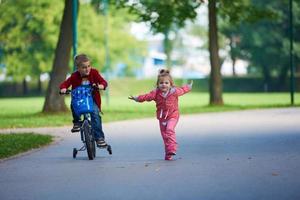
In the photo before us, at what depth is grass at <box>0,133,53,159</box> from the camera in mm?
13308

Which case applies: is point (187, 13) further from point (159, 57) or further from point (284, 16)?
point (159, 57)

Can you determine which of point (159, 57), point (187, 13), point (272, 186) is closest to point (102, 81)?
point (272, 186)

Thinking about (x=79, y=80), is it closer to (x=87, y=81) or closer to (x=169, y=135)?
(x=87, y=81)

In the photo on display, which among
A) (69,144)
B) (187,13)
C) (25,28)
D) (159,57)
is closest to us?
(69,144)

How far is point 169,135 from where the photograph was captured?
11539 mm

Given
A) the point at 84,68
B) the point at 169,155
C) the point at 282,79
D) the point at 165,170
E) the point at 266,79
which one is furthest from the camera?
the point at 266,79

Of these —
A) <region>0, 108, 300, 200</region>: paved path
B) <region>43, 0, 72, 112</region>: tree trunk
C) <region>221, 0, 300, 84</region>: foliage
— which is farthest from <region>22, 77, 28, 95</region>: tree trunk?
<region>0, 108, 300, 200</region>: paved path

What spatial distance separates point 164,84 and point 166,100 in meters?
0.28

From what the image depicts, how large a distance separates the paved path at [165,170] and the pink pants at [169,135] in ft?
0.84

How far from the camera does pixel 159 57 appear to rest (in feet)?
399

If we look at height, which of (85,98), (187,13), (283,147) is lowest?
(283,147)

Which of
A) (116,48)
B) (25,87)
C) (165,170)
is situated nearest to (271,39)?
(116,48)

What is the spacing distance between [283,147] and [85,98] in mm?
3822

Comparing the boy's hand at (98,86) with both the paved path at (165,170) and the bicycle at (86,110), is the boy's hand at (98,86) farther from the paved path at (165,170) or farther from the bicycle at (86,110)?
the paved path at (165,170)
